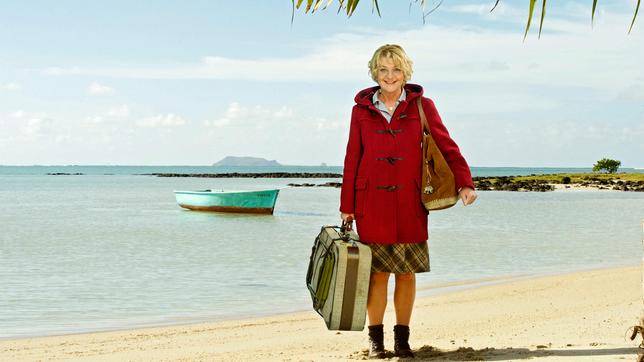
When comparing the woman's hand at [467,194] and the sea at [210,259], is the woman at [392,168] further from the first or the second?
the sea at [210,259]

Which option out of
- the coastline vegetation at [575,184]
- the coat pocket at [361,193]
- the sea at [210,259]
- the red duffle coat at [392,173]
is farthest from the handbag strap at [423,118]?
the coastline vegetation at [575,184]

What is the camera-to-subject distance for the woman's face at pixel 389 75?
460 cm

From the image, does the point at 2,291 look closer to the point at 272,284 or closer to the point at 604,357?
the point at 272,284

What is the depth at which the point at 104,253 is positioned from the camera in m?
19.8

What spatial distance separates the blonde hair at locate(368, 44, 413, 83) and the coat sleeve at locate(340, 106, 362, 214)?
0.27m

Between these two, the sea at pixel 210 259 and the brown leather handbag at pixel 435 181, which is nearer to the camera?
the brown leather handbag at pixel 435 181

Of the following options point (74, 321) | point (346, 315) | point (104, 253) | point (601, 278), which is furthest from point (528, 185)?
point (346, 315)

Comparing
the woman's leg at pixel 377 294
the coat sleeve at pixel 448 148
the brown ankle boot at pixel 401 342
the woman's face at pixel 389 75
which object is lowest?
the brown ankle boot at pixel 401 342

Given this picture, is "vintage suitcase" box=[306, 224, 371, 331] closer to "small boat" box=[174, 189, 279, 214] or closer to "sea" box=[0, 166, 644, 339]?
"sea" box=[0, 166, 644, 339]

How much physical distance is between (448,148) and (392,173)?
36 centimetres

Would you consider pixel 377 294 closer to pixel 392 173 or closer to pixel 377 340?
pixel 377 340

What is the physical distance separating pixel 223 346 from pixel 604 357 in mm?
3414

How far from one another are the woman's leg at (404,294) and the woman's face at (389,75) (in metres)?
1.13

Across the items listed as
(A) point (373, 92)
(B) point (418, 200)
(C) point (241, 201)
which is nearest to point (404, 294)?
(B) point (418, 200)
